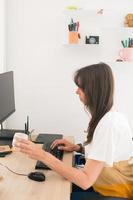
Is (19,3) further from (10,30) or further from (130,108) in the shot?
(130,108)

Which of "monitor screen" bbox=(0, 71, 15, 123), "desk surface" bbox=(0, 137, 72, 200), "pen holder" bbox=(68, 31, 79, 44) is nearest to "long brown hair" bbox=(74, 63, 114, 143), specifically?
"desk surface" bbox=(0, 137, 72, 200)

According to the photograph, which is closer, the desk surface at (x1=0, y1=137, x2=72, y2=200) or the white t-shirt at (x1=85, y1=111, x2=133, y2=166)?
the desk surface at (x1=0, y1=137, x2=72, y2=200)

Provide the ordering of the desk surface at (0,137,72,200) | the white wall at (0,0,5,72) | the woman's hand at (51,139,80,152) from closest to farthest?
the desk surface at (0,137,72,200) < the woman's hand at (51,139,80,152) < the white wall at (0,0,5,72)

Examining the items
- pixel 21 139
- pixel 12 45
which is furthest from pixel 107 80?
pixel 12 45

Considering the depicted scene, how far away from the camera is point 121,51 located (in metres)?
2.71

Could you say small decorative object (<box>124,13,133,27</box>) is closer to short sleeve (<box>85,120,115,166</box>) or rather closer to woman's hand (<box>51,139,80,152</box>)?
woman's hand (<box>51,139,80,152</box>)

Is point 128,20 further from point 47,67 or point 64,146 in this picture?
point 64,146

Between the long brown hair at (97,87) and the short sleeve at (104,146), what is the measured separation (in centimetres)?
13

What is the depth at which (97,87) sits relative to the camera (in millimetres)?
1546

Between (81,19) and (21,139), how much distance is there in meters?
Result: 1.52

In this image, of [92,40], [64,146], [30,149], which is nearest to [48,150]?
[64,146]

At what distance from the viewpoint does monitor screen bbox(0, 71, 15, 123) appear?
2031 mm

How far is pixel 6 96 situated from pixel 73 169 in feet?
3.02

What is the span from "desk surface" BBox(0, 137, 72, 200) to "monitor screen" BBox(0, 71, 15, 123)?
47cm
